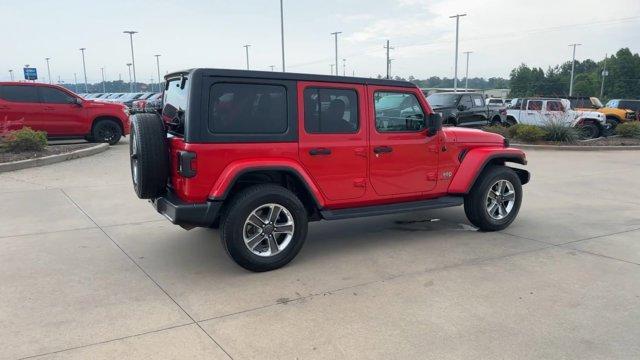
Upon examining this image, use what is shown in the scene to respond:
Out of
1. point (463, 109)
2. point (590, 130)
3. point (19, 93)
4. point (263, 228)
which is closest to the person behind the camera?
point (263, 228)

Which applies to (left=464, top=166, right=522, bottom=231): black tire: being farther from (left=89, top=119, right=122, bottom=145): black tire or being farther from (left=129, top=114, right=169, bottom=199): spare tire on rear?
(left=89, top=119, right=122, bottom=145): black tire

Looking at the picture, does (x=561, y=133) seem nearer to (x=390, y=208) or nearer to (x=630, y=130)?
(x=630, y=130)

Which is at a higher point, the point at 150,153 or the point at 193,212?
the point at 150,153

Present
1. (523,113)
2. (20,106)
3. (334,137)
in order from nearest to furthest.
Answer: (334,137) < (20,106) < (523,113)

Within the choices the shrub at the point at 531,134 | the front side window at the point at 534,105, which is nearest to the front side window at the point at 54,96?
the shrub at the point at 531,134

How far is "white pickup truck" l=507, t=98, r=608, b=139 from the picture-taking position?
16.7 metres

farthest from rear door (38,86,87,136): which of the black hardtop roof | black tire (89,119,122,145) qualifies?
the black hardtop roof

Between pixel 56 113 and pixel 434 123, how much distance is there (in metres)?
11.1

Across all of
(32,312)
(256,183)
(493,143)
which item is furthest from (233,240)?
(493,143)

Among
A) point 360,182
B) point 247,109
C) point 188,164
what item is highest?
point 247,109

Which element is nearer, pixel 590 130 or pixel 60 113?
pixel 60 113

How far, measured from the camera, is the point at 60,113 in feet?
42.6

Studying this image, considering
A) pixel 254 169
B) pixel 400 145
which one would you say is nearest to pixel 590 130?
pixel 400 145

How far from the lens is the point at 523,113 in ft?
63.3
